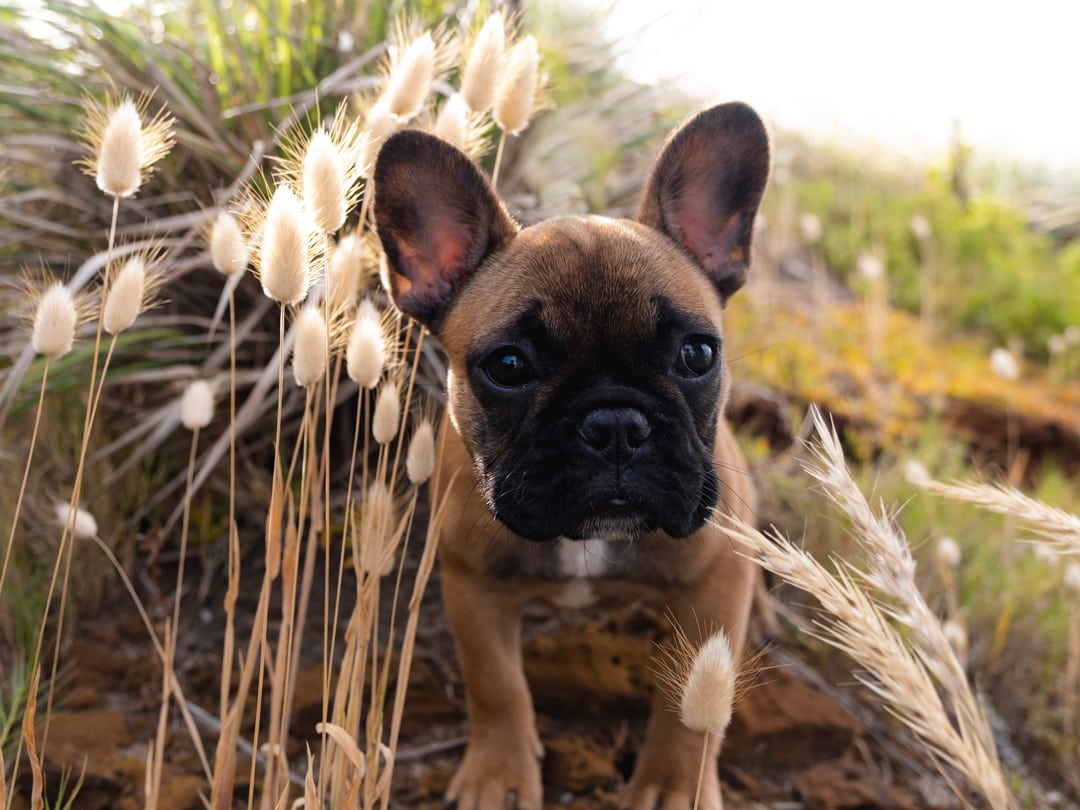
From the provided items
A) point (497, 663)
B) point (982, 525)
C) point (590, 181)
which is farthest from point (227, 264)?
point (982, 525)

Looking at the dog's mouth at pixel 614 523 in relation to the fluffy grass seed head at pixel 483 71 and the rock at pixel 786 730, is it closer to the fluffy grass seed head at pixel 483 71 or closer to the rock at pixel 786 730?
the fluffy grass seed head at pixel 483 71

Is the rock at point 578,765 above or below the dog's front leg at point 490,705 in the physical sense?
below

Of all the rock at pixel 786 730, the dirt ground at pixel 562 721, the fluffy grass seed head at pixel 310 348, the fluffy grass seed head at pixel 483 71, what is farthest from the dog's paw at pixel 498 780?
the fluffy grass seed head at pixel 483 71

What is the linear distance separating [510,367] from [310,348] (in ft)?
2.27

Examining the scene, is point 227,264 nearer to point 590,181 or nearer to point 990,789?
point 990,789

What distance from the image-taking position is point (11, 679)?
3.44 metres

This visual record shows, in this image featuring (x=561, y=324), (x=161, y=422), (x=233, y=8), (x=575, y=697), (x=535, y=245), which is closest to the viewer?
(x=561, y=324)

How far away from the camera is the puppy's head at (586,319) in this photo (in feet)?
8.63

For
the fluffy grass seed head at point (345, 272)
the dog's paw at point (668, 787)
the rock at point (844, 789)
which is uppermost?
the fluffy grass seed head at point (345, 272)

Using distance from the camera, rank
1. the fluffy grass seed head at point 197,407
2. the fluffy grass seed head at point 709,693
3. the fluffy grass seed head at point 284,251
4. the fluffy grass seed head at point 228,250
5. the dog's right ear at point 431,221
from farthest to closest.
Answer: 1. the dog's right ear at point 431,221
2. the fluffy grass seed head at point 197,407
3. the fluffy grass seed head at point 228,250
4. the fluffy grass seed head at point 284,251
5. the fluffy grass seed head at point 709,693

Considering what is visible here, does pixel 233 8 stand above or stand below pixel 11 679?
above

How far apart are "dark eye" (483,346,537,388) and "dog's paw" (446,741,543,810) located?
1188mm

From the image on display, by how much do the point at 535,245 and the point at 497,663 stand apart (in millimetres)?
1247

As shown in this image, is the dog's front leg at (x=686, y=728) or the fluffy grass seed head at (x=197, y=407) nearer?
the fluffy grass seed head at (x=197, y=407)
